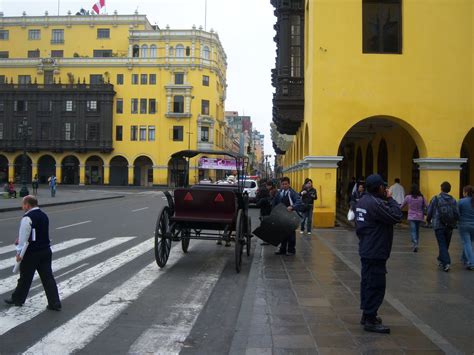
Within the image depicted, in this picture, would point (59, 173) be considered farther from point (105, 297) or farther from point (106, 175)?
point (105, 297)

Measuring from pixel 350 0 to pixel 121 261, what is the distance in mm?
11908

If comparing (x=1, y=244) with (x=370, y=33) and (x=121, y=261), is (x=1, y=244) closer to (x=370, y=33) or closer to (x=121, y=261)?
(x=121, y=261)

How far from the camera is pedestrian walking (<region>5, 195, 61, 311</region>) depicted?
6.29 m

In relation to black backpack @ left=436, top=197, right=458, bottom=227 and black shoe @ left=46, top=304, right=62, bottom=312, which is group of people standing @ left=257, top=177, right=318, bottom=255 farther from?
black shoe @ left=46, top=304, right=62, bottom=312

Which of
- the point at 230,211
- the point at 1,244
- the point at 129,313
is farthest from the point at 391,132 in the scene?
the point at 129,313

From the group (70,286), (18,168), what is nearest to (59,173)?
Answer: (18,168)

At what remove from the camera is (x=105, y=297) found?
718cm

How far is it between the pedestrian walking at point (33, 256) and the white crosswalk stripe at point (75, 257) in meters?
1.13

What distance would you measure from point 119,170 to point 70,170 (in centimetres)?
696

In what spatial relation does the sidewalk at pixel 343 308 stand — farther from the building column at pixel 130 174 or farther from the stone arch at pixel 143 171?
the stone arch at pixel 143 171

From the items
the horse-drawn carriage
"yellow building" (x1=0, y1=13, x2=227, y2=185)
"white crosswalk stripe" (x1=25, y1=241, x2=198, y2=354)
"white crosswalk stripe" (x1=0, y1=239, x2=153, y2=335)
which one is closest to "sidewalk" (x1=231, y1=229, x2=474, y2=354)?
the horse-drawn carriage

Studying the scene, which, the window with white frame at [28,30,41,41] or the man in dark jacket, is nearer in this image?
the man in dark jacket

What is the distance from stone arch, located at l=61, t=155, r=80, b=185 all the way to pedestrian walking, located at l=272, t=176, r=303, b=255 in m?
59.9

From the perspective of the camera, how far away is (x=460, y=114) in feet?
54.3
